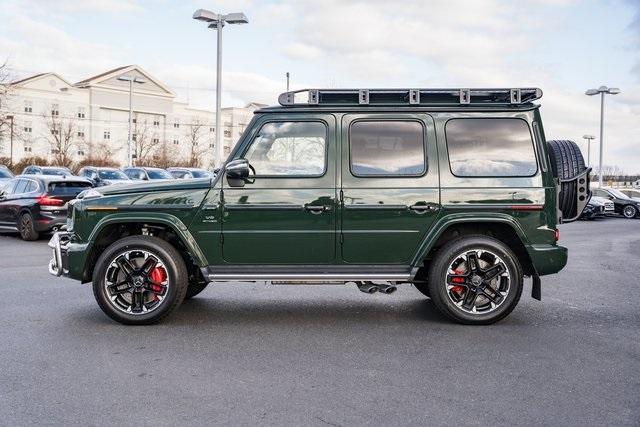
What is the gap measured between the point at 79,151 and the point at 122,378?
270 feet

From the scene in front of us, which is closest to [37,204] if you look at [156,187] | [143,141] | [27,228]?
[27,228]

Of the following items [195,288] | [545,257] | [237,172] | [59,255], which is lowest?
[195,288]

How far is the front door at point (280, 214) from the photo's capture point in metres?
6.23

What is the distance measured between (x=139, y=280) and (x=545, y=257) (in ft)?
12.6

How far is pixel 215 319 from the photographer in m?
6.62

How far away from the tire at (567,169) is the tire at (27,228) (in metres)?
12.0

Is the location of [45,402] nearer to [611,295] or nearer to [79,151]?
[611,295]

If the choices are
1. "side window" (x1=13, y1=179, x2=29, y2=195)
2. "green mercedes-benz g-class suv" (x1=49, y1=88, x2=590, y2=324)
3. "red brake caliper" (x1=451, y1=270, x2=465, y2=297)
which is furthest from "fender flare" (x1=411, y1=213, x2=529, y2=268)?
"side window" (x1=13, y1=179, x2=29, y2=195)

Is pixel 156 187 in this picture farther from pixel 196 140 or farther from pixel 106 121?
pixel 196 140

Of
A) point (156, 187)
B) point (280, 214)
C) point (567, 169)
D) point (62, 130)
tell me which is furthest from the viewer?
point (62, 130)

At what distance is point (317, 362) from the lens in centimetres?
509

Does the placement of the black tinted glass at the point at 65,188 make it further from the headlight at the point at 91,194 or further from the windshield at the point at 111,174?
the windshield at the point at 111,174

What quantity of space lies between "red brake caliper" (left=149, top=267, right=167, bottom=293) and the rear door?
1716 millimetres

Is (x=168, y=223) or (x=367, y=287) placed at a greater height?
(x=168, y=223)
